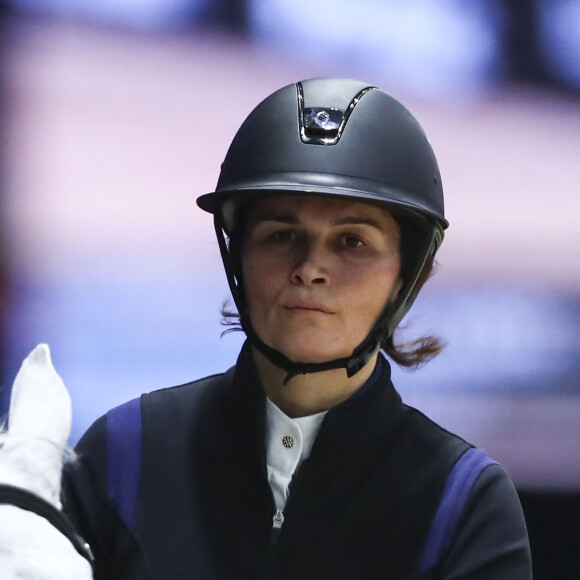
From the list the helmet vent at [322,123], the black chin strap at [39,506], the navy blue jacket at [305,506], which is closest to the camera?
the black chin strap at [39,506]

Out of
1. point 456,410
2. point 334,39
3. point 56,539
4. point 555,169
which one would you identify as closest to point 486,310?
point 456,410

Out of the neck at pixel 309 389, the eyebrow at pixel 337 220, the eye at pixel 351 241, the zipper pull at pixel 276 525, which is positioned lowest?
the zipper pull at pixel 276 525

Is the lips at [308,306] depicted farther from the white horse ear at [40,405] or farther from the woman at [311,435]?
the white horse ear at [40,405]

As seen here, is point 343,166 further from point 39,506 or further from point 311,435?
point 39,506

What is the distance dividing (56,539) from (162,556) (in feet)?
1.48

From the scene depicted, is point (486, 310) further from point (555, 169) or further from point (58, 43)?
point (58, 43)

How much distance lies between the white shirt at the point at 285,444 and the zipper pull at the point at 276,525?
2 cm

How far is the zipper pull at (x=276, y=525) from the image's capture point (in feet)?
2.83

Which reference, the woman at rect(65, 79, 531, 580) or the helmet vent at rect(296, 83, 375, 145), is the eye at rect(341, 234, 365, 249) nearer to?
the woman at rect(65, 79, 531, 580)

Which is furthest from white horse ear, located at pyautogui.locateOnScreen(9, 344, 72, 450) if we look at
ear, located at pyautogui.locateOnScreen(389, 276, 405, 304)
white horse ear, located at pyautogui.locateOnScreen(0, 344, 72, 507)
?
ear, located at pyautogui.locateOnScreen(389, 276, 405, 304)

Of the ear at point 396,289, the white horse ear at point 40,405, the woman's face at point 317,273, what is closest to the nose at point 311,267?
the woman's face at point 317,273

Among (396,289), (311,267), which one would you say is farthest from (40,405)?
(396,289)

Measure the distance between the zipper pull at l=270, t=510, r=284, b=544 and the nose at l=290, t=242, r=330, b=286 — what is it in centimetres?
21

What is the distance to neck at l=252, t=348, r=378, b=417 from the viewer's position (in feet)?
3.00
